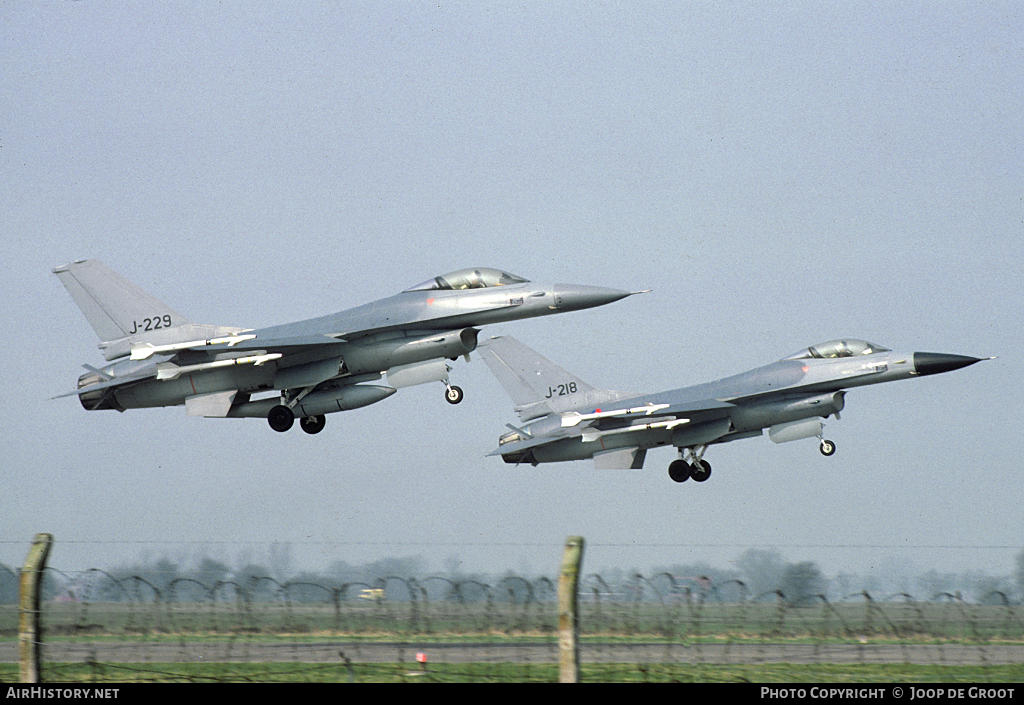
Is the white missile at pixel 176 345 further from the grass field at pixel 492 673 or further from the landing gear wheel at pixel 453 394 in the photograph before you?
the grass field at pixel 492 673

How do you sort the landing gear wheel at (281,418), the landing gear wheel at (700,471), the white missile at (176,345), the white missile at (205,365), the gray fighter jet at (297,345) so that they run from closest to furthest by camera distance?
the white missile at (176,345) → the gray fighter jet at (297,345) → the white missile at (205,365) → the landing gear wheel at (281,418) → the landing gear wheel at (700,471)

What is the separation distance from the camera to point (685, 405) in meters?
36.7

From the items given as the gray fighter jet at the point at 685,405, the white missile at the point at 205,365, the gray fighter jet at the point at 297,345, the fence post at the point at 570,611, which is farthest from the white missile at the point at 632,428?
the fence post at the point at 570,611

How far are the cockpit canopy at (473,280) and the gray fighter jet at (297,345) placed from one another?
2 cm

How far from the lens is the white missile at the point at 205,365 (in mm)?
28719

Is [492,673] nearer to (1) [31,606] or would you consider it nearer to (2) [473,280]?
(1) [31,606]

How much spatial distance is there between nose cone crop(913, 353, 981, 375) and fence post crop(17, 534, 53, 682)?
86.7 ft

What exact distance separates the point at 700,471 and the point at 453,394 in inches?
520

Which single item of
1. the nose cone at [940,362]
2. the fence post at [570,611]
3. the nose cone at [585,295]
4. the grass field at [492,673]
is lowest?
the grass field at [492,673]

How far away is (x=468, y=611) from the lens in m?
17.2

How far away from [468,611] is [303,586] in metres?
2.53

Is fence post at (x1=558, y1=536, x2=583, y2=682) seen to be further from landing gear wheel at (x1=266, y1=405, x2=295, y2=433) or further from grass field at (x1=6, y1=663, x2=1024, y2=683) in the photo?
landing gear wheel at (x1=266, y1=405, x2=295, y2=433)

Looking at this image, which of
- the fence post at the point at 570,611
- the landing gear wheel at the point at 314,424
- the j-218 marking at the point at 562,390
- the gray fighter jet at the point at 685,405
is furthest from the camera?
the j-218 marking at the point at 562,390

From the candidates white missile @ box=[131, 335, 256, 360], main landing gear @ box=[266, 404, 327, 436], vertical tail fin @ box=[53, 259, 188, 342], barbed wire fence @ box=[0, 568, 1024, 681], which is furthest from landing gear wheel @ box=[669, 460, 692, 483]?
barbed wire fence @ box=[0, 568, 1024, 681]
